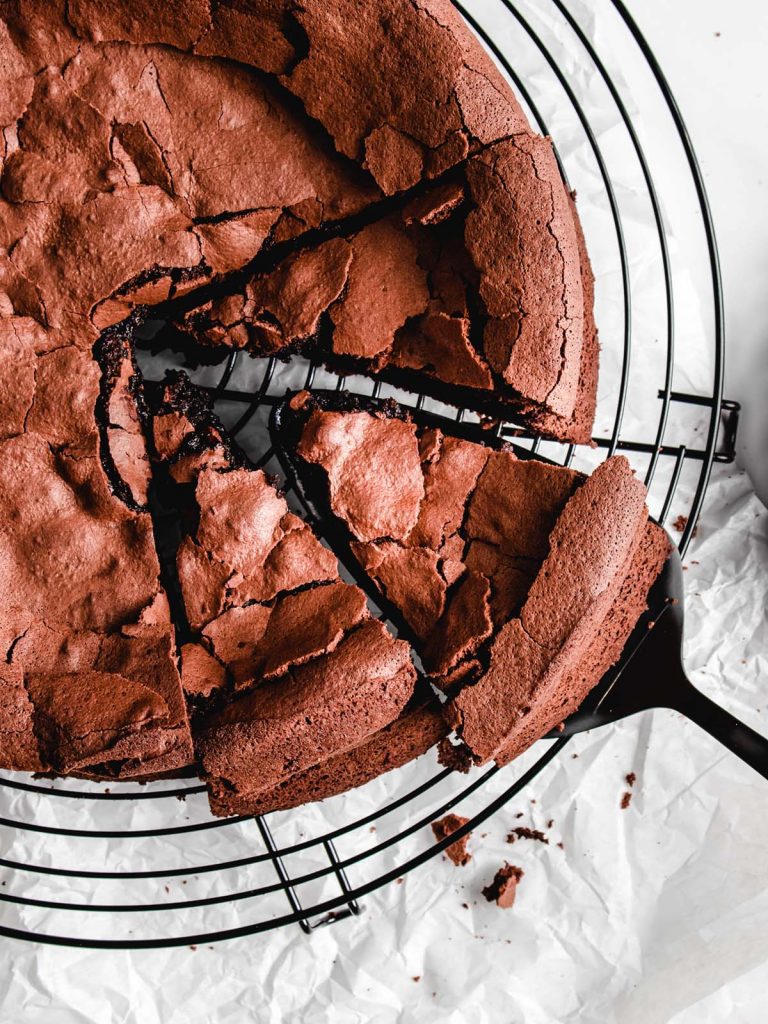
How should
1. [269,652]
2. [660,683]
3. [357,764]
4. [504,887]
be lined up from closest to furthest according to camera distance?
[269,652] → [357,764] → [660,683] → [504,887]

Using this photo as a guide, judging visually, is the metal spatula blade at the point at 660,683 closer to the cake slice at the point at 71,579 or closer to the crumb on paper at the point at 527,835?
the crumb on paper at the point at 527,835

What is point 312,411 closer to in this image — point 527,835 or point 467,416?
point 467,416

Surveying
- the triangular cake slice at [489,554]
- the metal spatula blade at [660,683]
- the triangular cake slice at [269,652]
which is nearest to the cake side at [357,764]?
the triangular cake slice at [269,652]

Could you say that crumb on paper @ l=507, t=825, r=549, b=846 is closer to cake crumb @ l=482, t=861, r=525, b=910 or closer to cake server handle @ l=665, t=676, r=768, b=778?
cake crumb @ l=482, t=861, r=525, b=910

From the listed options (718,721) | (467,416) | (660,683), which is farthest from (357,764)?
(467,416)

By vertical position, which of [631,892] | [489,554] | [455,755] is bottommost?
[631,892]

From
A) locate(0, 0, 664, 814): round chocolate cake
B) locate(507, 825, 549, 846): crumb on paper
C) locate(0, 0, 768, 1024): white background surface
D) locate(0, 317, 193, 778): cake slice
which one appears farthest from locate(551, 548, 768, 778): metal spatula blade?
locate(0, 317, 193, 778): cake slice
